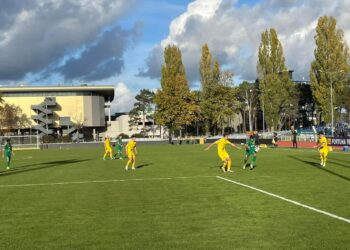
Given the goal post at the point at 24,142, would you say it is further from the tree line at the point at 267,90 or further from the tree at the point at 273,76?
the tree at the point at 273,76

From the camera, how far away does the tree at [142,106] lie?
13462 centimetres

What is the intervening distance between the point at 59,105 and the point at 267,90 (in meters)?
66.7

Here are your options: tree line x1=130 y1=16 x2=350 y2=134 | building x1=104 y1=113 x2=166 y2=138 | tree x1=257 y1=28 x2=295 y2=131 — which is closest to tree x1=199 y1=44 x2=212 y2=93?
tree line x1=130 y1=16 x2=350 y2=134

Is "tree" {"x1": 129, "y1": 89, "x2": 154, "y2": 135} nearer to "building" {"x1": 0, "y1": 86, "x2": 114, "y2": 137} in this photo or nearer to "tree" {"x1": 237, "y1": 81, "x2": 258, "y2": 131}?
"building" {"x1": 0, "y1": 86, "x2": 114, "y2": 137}

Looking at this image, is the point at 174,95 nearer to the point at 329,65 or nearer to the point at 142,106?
the point at 329,65

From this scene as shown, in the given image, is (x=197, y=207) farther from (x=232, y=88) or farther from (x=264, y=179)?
(x=232, y=88)

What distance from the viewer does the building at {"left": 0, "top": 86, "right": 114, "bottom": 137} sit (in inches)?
4843

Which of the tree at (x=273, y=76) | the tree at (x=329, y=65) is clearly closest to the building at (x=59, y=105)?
the tree at (x=273, y=76)

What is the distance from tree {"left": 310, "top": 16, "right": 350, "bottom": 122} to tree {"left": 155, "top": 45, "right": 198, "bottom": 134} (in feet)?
88.1

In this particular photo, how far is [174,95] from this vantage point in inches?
3519

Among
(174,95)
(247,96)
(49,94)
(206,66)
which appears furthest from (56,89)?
(206,66)

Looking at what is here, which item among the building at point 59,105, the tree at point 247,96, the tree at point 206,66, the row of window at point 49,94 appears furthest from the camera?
the row of window at point 49,94

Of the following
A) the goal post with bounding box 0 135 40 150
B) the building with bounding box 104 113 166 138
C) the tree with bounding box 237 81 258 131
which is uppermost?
the tree with bounding box 237 81 258 131

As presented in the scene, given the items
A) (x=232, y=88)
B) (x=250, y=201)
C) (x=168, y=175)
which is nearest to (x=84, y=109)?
(x=232, y=88)
